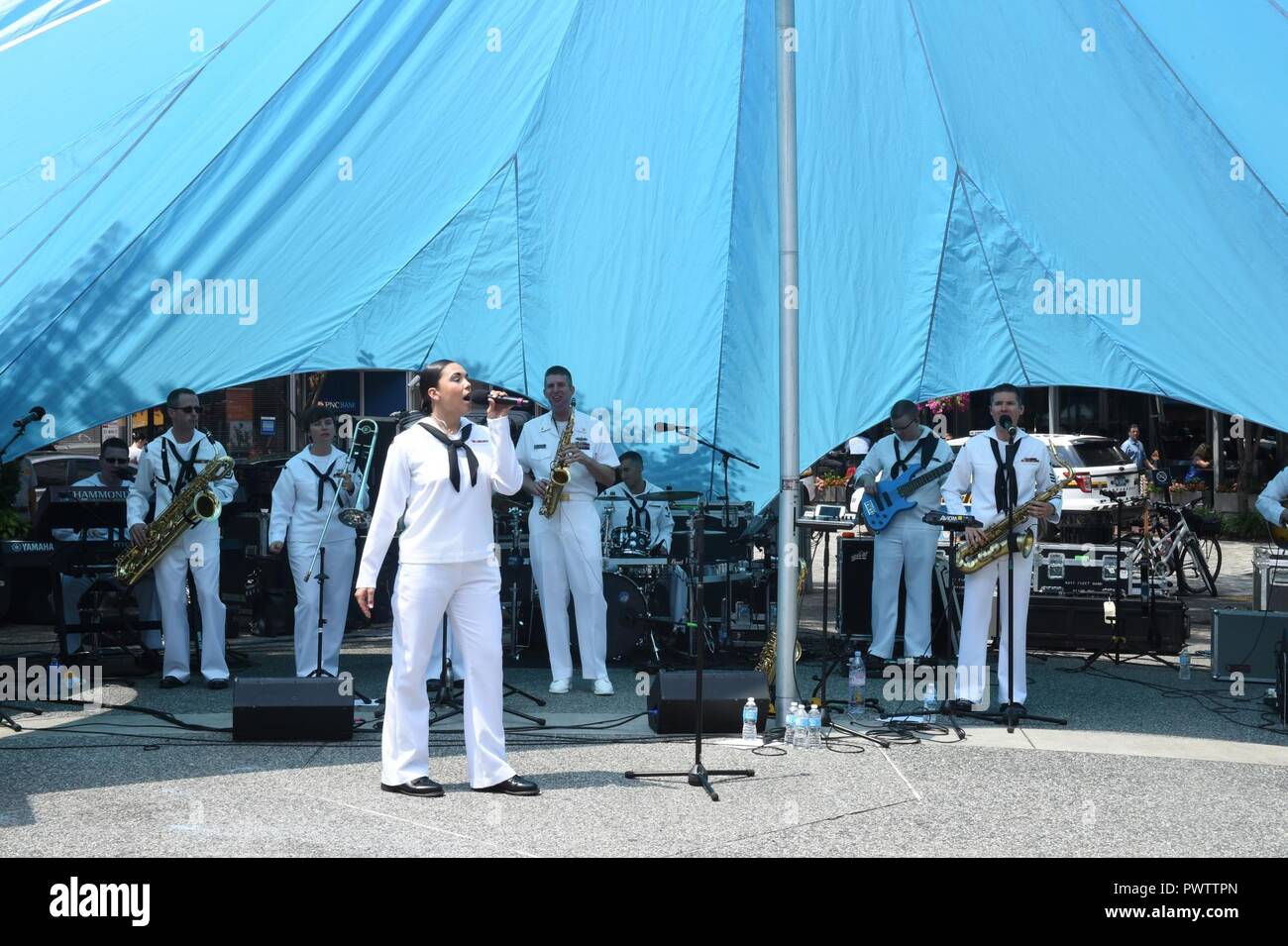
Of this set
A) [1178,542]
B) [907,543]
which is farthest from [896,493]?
[1178,542]

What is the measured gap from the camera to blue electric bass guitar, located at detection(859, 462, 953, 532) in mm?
11836

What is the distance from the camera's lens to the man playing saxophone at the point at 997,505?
982 centimetres

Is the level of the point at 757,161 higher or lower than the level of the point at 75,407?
higher

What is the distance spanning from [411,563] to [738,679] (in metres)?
2.63

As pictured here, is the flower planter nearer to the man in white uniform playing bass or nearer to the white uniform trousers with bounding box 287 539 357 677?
the man in white uniform playing bass

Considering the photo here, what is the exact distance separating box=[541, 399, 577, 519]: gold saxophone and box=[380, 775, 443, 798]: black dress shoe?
3.44 meters

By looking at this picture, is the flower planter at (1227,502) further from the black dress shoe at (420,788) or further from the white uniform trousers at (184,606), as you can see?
the black dress shoe at (420,788)

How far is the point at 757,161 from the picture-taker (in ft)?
38.2

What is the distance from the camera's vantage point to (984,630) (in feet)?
33.1

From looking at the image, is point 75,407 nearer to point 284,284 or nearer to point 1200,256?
point 284,284

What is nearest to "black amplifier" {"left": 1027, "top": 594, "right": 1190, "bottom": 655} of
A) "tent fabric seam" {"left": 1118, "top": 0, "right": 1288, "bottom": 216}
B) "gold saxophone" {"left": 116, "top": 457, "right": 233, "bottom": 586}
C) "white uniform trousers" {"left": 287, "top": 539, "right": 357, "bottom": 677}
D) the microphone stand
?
the microphone stand

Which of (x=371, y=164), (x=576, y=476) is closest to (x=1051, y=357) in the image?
(x=576, y=476)

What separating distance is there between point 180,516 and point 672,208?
461 cm

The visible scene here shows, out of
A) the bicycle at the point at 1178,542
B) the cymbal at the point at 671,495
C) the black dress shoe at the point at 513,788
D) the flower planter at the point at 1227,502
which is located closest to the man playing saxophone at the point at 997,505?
the cymbal at the point at 671,495
